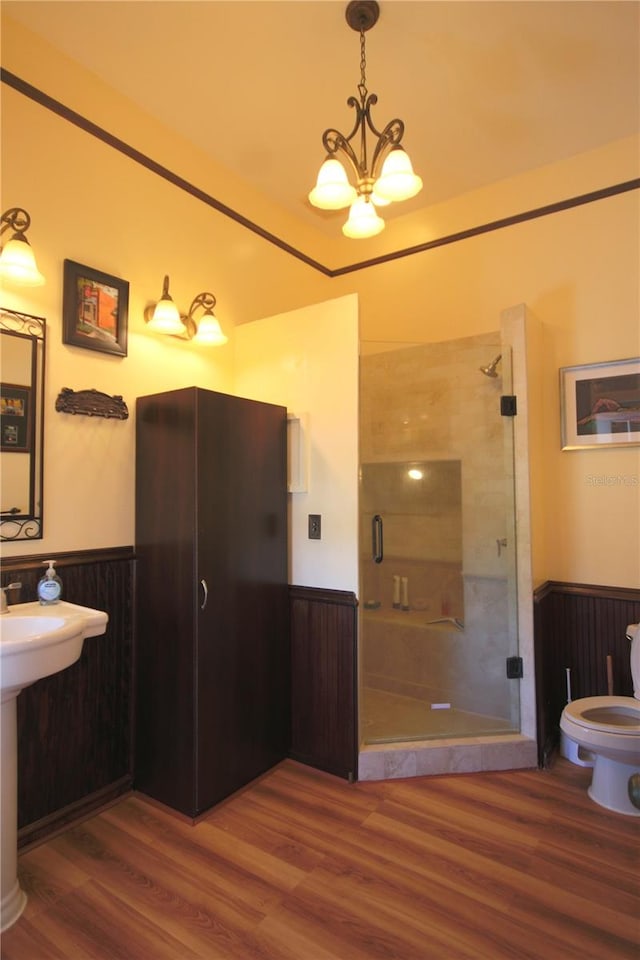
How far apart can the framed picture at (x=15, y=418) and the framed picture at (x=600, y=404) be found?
2.75 m

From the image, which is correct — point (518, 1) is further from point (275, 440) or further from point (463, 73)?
point (275, 440)

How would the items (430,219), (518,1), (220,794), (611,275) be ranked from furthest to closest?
(430,219) < (611,275) < (220,794) < (518,1)

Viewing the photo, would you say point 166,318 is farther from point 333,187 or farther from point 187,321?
point 333,187

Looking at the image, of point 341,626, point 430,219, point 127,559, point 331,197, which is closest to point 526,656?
point 341,626

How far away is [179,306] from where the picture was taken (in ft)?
8.81

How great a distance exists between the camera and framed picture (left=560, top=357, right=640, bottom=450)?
2.69 meters

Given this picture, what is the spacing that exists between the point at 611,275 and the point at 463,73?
131 centimetres

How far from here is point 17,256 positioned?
1839mm

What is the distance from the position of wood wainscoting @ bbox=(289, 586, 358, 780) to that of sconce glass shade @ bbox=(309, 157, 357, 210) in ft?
5.77

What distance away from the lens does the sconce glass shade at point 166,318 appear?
7.98ft

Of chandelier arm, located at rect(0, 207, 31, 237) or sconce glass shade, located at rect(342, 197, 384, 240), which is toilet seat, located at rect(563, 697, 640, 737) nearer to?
sconce glass shade, located at rect(342, 197, 384, 240)

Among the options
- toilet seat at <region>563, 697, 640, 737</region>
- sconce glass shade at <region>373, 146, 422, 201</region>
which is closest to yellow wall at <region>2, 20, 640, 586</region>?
toilet seat at <region>563, 697, 640, 737</region>

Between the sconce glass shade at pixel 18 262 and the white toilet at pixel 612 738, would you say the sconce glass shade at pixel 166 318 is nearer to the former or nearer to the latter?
the sconce glass shade at pixel 18 262

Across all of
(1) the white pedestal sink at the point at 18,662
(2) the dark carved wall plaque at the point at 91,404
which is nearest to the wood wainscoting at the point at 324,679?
(1) the white pedestal sink at the point at 18,662
